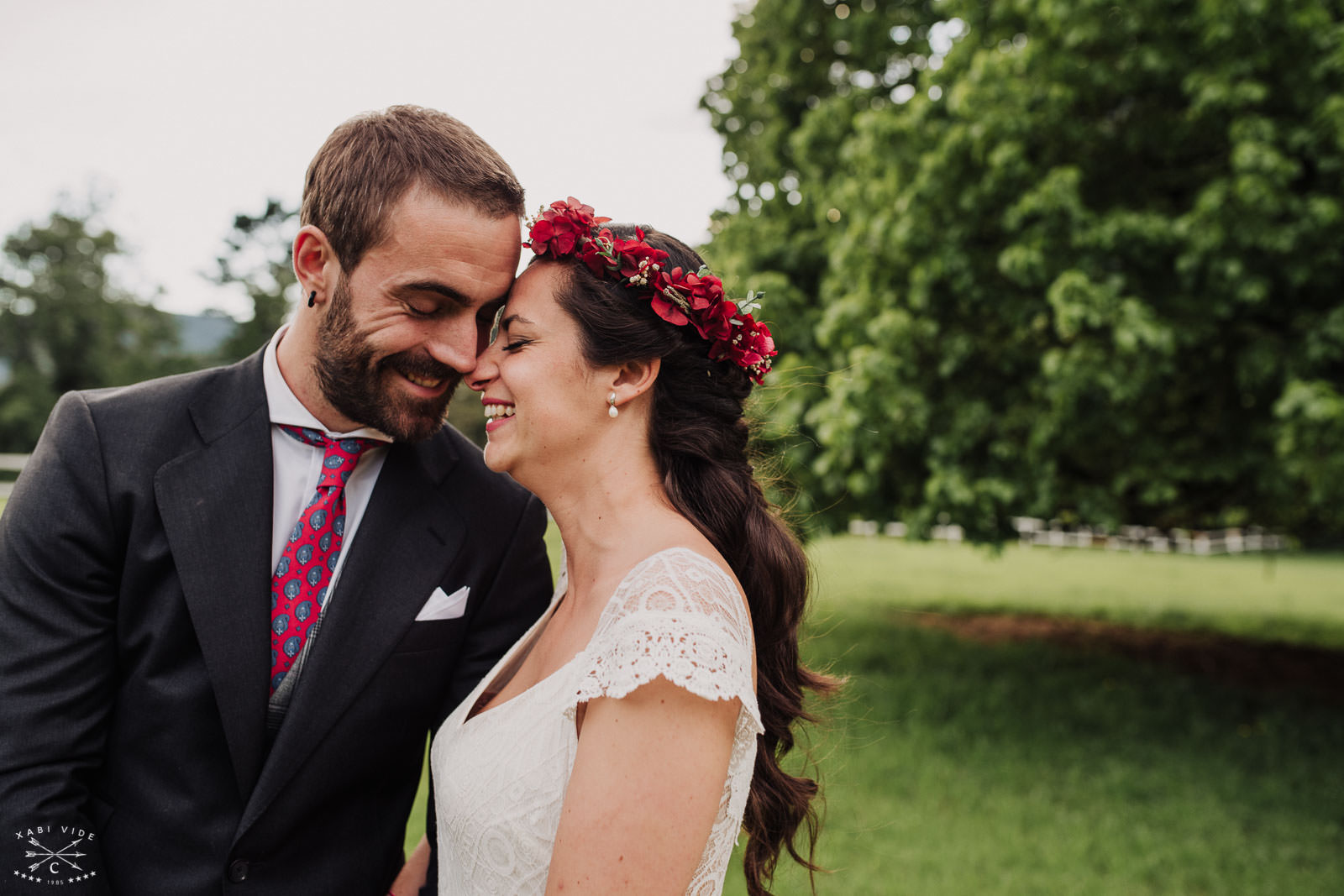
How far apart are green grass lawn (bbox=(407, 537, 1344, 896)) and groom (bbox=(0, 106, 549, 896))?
1.35 m

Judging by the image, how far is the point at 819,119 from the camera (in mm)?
9773

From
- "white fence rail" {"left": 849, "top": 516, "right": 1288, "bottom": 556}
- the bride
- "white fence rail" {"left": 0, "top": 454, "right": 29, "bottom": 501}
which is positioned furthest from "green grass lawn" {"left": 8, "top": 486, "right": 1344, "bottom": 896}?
"white fence rail" {"left": 849, "top": 516, "right": 1288, "bottom": 556}

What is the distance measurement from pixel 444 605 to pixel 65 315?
161 feet

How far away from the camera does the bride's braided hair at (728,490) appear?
247 cm

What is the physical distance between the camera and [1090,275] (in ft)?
22.7

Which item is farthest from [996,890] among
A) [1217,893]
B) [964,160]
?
[964,160]

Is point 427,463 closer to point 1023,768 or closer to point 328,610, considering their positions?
point 328,610

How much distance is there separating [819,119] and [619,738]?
29.5 feet

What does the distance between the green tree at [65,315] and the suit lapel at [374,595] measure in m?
44.1

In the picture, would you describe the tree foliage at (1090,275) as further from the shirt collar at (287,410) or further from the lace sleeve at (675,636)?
the lace sleeve at (675,636)

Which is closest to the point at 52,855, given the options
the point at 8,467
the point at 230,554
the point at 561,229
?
the point at 230,554

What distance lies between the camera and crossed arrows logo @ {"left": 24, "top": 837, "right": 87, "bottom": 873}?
2172mm

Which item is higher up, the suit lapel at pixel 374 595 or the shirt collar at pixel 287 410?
the shirt collar at pixel 287 410

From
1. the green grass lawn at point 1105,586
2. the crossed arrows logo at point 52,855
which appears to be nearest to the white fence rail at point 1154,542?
the green grass lawn at point 1105,586
